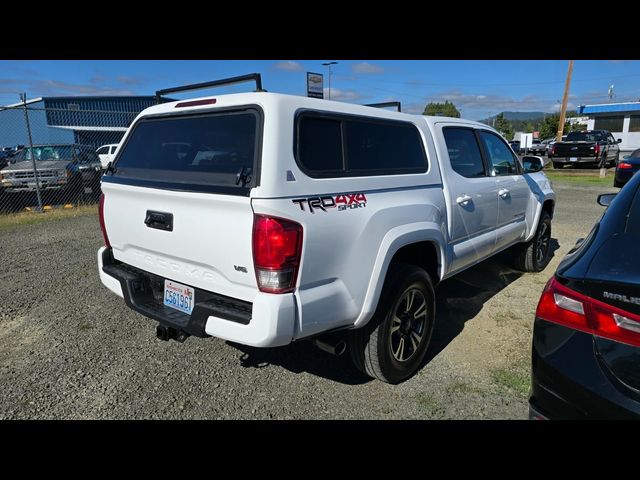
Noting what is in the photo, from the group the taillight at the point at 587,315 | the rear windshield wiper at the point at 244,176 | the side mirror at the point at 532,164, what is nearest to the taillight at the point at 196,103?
the rear windshield wiper at the point at 244,176

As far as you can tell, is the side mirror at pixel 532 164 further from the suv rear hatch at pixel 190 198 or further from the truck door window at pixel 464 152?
the suv rear hatch at pixel 190 198

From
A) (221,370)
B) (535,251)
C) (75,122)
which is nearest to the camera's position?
(221,370)

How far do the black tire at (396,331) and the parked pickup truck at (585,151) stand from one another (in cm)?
2048

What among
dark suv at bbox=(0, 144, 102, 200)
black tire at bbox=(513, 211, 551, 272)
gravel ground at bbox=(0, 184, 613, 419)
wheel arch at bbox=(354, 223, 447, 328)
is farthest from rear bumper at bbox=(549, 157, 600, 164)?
wheel arch at bbox=(354, 223, 447, 328)

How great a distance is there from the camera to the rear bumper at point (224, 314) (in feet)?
7.36

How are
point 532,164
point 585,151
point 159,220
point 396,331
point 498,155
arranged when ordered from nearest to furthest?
point 159,220, point 396,331, point 498,155, point 532,164, point 585,151

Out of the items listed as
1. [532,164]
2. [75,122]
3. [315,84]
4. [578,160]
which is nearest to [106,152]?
[75,122]

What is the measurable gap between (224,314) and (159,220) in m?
0.79

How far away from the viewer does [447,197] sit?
138 inches

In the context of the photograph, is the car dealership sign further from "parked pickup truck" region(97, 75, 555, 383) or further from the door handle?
the door handle

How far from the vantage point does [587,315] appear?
6.03ft

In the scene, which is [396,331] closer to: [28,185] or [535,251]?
[535,251]

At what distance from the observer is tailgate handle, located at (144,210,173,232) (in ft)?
8.63
